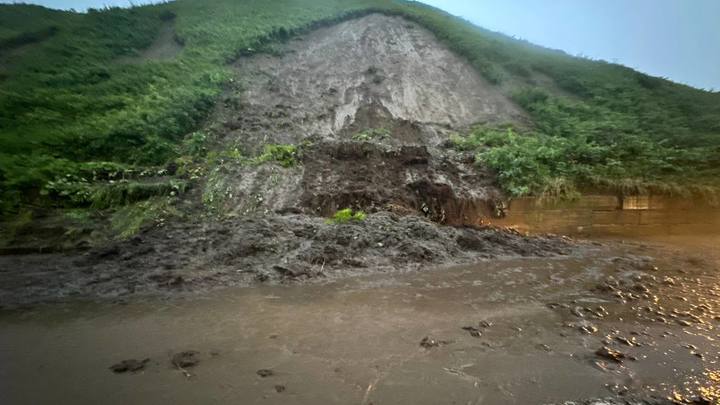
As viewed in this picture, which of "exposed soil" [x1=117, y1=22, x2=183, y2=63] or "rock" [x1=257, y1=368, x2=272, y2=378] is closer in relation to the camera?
"rock" [x1=257, y1=368, x2=272, y2=378]

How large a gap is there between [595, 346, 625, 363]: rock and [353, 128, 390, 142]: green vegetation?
9.69 m

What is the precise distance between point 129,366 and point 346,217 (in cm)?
564

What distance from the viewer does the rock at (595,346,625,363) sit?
12.1 feet

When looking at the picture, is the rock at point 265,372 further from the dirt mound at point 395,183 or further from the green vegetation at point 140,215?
the dirt mound at point 395,183

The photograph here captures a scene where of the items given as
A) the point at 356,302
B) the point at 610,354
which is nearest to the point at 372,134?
the point at 356,302

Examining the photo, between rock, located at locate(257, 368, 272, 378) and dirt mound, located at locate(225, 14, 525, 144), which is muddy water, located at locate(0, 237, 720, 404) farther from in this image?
dirt mound, located at locate(225, 14, 525, 144)

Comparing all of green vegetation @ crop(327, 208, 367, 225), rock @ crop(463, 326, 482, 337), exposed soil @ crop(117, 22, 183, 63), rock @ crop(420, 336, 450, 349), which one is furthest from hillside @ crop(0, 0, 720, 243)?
rock @ crop(420, 336, 450, 349)

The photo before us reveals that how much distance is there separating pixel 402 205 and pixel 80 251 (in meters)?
7.08

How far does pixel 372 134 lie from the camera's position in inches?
511

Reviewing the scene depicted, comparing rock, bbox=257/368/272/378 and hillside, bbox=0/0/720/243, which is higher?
hillside, bbox=0/0/720/243

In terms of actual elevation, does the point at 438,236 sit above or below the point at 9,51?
below

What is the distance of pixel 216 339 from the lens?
413 cm

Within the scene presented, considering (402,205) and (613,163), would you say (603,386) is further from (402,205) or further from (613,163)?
(613,163)

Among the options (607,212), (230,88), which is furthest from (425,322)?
(230,88)
